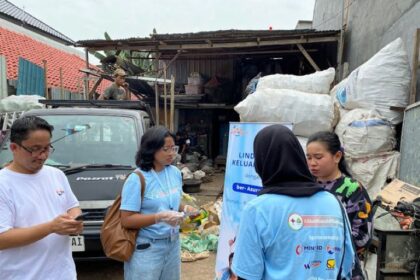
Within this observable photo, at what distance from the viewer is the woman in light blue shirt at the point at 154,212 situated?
7.31 feet

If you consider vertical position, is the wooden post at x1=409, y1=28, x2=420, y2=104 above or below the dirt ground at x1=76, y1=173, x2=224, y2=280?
above

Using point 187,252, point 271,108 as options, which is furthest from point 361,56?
point 187,252

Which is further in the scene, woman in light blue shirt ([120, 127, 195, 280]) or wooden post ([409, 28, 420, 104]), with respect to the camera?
wooden post ([409, 28, 420, 104])

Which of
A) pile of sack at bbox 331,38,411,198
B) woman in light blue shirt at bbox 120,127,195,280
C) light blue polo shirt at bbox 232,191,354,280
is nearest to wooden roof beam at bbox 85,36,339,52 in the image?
pile of sack at bbox 331,38,411,198

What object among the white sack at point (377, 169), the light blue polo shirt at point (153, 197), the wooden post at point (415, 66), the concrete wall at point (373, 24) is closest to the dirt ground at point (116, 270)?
the light blue polo shirt at point (153, 197)

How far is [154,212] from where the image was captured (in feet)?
7.57

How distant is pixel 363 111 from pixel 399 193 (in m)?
1.43

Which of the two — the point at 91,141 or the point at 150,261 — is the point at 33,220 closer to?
the point at 150,261

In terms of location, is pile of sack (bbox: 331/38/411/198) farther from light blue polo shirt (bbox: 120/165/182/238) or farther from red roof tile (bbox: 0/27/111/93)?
red roof tile (bbox: 0/27/111/93)

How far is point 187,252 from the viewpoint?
15.7ft

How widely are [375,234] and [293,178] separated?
1661mm

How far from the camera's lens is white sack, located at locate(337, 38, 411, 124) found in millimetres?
4770

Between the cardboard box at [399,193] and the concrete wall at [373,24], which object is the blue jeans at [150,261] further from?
the concrete wall at [373,24]

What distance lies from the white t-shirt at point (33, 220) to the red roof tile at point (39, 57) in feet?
34.4
